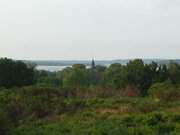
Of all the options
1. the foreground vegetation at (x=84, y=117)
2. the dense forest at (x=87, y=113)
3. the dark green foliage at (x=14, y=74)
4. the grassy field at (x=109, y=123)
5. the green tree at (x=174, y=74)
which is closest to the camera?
the grassy field at (x=109, y=123)

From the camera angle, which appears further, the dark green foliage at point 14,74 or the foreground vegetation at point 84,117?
the dark green foliage at point 14,74

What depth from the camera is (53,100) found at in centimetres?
2233

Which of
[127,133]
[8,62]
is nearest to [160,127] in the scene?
[127,133]

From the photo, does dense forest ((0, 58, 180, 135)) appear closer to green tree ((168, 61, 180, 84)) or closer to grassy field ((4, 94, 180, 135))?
grassy field ((4, 94, 180, 135))

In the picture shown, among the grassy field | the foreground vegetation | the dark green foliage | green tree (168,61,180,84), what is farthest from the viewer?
green tree (168,61,180,84)

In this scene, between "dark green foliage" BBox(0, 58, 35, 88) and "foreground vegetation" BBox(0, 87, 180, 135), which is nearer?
"foreground vegetation" BBox(0, 87, 180, 135)

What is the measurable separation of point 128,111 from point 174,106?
102 inches

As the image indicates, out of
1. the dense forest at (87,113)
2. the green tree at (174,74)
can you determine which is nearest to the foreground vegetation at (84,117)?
the dense forest at (87,113)

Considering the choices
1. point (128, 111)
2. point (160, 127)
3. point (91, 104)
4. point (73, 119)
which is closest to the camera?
point (160, 127)

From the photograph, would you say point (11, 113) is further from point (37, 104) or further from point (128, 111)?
point (128, 111)

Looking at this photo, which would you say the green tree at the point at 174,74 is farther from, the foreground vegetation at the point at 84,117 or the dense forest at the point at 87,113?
the foreground vegetation at the point at 84,117

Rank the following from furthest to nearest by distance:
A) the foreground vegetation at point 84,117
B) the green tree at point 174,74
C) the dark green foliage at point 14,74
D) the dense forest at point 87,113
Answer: the green tree at point 174,74, the dark green foliage at point 14,74, the dense forest at point 87,113, the foreground vegetation at point 84,117

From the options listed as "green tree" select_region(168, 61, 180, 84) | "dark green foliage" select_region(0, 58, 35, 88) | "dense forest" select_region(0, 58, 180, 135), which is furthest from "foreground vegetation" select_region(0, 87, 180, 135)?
"green tree" select_region(168, 61, 180, 84)

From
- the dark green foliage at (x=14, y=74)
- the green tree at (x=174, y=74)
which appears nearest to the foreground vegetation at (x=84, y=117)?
the dark green foliage at (x=14, y=74)
